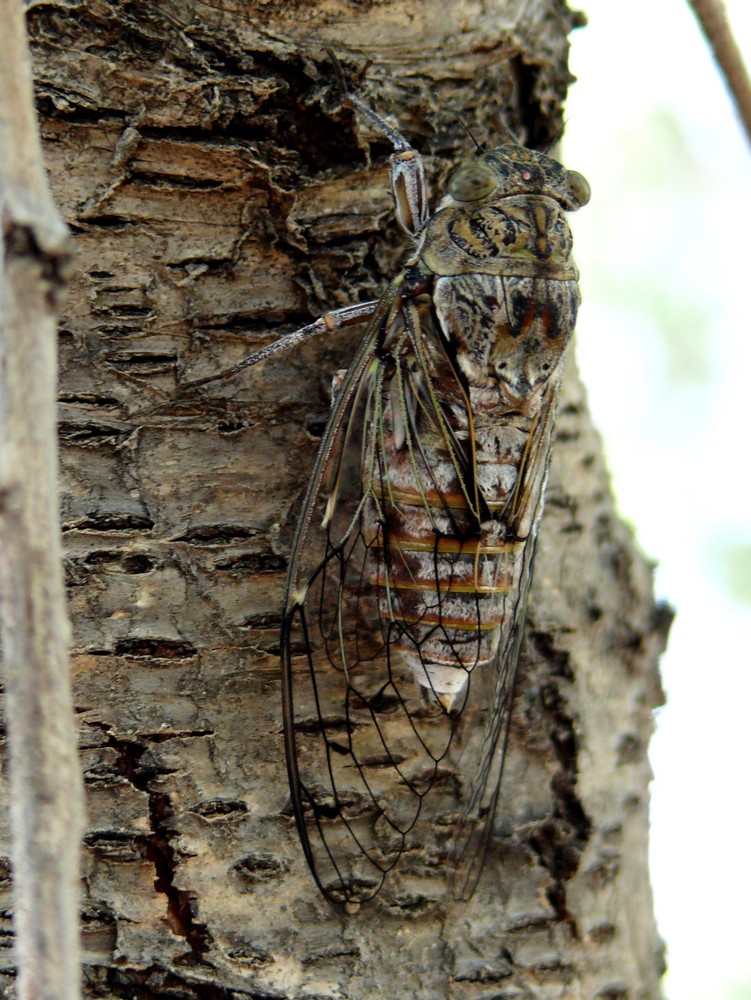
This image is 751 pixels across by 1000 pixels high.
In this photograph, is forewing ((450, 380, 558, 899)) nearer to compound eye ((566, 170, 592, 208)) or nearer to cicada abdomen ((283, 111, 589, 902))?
cicada abdomen ((283, 111, 589, 902))

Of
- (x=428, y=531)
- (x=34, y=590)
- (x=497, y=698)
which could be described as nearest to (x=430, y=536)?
(x=428, y=531)

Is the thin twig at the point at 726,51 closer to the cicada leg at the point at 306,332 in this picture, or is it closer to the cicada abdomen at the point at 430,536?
the cicada abdomen at the point at 430,536

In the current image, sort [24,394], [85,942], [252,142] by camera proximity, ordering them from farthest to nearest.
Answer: [252,142] < [85,942] < [24,394]

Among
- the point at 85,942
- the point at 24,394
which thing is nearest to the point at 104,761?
the point at 85,942

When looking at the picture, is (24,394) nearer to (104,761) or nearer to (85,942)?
(104,761)

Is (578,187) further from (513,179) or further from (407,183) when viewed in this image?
(407,183)

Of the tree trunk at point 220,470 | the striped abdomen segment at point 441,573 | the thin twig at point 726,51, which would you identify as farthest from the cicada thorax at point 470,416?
the thin twig at point 726,51

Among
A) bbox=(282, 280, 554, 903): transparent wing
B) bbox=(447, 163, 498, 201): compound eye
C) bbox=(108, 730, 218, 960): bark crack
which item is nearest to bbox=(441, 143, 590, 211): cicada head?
bbox=(447, 163, 498, 201): compound eye
